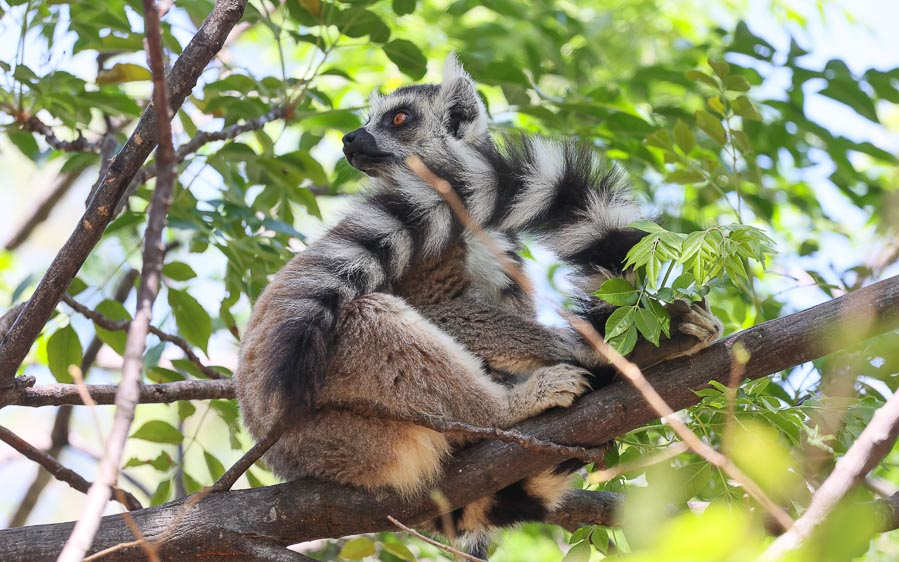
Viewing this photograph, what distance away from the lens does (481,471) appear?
3543 mm

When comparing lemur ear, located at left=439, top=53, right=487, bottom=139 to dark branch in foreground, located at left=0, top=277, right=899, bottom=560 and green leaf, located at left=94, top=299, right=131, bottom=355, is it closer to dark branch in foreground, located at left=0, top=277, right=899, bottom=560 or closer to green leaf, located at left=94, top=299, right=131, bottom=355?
green leaf, located at left=94, top=299, right=131, bottom=355

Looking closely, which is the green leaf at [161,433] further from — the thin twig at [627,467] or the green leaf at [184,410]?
the thin twig at [627,467]

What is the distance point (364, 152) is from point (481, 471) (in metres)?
2.61

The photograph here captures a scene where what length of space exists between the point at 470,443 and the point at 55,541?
1.77m

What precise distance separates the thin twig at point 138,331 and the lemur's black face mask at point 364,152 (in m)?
3.34

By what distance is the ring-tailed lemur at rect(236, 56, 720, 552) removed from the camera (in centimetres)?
354

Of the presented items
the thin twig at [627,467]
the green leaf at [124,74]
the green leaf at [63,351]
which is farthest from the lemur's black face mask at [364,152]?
the thin twig at [627,467]

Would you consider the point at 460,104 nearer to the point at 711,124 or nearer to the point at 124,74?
the point at 711,124

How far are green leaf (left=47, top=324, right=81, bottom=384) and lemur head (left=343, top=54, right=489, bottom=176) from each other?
2.08 m

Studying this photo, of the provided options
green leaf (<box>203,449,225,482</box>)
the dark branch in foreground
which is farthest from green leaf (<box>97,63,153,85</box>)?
the dark branch in foreground

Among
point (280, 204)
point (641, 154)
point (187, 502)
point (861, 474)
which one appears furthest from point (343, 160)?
point (861, 474)

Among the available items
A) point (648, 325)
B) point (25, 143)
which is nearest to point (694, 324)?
point (648, 325)

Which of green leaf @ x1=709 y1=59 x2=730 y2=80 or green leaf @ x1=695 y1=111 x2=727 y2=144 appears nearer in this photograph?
green leaf @ x1=709 y1=59 x2=730 y2=80

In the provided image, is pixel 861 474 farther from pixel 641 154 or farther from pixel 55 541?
pixel 641 154
